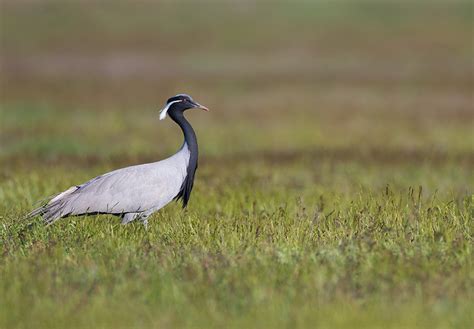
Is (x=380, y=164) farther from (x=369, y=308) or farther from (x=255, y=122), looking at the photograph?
(x=369, y=308)

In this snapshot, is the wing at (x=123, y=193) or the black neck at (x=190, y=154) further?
the black neck at (x=190, y=154)

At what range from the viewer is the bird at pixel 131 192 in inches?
377

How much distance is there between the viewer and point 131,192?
9.83 metres

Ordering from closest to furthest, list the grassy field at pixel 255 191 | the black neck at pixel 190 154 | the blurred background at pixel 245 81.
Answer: the grassy field at pixel 255 191 → the black neck at pixel 190 154 → the blurred background at pixel 245 81

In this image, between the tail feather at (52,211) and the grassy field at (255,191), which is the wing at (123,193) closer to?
the tail feather at (52,211)

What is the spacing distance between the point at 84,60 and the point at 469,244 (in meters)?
38.9

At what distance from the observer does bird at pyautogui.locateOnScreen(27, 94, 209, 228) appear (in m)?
9.59

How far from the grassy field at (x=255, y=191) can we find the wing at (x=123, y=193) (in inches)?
7.9

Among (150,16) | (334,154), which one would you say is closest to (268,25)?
(150,16)

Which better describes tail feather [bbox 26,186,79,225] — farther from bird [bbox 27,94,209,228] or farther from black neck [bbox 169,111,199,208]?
black neck [bbox 169,111,199,208]

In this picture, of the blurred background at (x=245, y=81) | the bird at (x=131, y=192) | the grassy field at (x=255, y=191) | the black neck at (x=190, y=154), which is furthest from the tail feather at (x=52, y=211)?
the blurred background at (x=245, y=81)

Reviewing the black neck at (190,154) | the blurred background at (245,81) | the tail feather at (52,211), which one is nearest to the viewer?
the tail feather at (52,211)

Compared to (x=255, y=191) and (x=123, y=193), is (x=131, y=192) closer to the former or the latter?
(x=123, y=193)

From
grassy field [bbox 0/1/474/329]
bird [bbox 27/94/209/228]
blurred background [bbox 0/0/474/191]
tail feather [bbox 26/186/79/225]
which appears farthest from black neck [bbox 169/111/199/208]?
blurred background [bbox 0/0/474/191]
